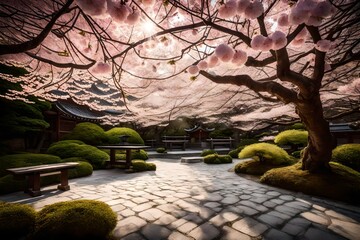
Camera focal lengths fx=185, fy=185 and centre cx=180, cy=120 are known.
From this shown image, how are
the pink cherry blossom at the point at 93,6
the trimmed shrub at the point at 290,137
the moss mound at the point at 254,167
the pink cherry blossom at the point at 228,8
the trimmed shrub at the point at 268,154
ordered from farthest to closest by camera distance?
the trimmed shrub at the point at 290,137, the trimmed shrub at the point at 268,154, the moss mound at the point at 254,167, the pink cherry blossom at the point at 228,8, the pink cherry blossom at the point at 93,6

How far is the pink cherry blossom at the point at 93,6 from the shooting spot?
82.7 inches

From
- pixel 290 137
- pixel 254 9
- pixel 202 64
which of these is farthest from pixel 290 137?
pixel 254 9

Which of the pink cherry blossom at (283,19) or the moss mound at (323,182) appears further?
the moss mound at (323,182)

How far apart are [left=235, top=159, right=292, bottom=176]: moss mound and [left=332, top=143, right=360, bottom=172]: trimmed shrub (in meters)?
2.45

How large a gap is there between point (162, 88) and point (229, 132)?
85.1ft

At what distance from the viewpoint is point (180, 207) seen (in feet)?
14.6

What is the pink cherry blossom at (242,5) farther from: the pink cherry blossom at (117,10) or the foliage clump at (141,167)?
the foliage clump at (141,167)

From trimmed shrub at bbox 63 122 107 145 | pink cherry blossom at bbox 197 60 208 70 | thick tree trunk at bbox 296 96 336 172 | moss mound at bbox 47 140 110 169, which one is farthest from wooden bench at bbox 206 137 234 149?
pink cherry blossom at bbox 197 60 208 70

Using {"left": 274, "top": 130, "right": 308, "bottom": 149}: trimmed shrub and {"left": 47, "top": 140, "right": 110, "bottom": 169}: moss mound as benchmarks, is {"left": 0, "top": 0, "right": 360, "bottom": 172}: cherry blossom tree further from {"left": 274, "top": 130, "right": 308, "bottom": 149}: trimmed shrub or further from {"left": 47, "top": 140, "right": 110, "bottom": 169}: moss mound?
{"left": 47, "top": 140, "right": 110, "bottom": 169}: moss mound

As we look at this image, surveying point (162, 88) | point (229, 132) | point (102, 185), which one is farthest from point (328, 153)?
point (229, 132)

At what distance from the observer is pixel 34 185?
18.9ft

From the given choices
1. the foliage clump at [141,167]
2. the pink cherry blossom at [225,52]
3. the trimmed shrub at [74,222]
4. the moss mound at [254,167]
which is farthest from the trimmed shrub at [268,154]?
the trimmed shrub at [74,222]

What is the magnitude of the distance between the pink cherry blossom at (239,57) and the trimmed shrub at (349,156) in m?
7.81

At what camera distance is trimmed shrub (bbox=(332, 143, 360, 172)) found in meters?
7.53
